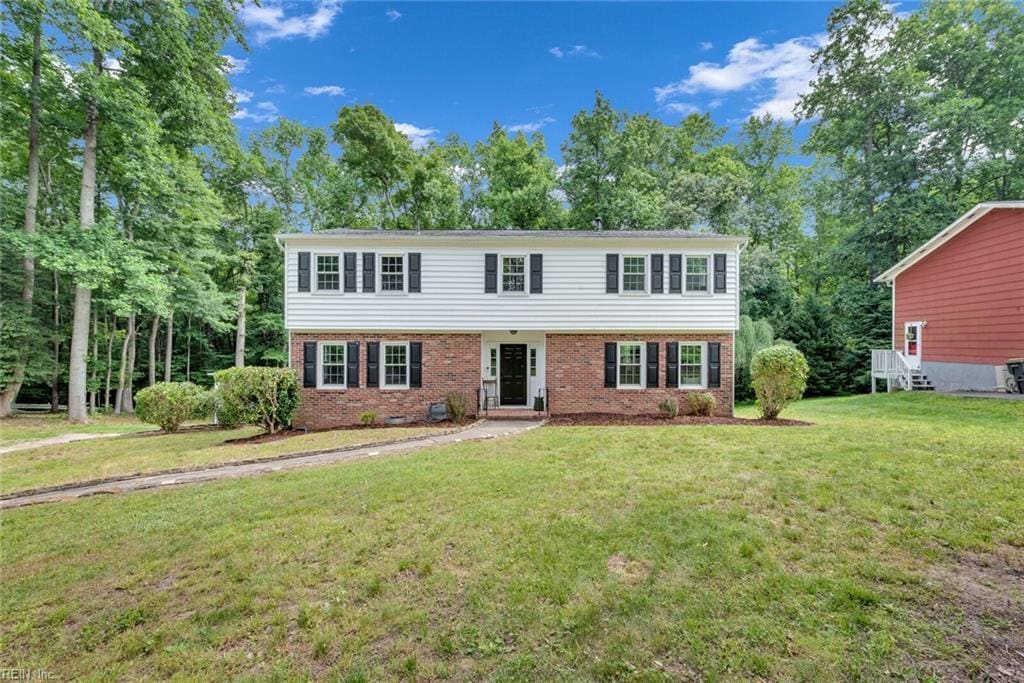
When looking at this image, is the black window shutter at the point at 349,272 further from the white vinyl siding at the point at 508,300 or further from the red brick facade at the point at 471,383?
the red brick facade at the point at 471,383

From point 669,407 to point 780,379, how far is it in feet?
8.96

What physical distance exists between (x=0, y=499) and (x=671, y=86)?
91.4 feet

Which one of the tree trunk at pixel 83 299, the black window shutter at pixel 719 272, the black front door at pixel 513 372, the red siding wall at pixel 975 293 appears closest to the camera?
the black window shutter at pixel 719 272

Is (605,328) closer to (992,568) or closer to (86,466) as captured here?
(992,568)

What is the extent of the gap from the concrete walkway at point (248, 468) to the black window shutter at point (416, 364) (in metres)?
3.00

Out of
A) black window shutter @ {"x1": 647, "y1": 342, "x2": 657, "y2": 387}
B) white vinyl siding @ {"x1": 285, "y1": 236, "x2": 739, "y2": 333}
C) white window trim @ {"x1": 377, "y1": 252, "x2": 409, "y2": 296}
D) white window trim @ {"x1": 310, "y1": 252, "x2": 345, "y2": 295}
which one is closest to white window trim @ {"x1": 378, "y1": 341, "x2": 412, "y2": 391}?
white vinyl siding @ {"x1": 285, "y1": 236, "x2": 739, "y2": 333}

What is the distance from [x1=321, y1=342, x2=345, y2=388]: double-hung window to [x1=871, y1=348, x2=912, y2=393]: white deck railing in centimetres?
1964

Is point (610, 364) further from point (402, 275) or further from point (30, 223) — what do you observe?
point (30, 223)

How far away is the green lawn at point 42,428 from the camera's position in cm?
1180

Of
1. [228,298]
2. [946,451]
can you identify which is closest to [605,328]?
[946,451]

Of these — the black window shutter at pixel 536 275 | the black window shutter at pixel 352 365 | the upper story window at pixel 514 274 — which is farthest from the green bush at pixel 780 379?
the black window shutter at pixel 352 365

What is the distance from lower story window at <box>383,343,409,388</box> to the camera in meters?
12.8

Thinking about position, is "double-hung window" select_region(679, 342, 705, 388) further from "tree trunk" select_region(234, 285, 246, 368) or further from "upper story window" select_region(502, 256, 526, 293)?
"tree trunk" select_region(234, 285, 246, 368)

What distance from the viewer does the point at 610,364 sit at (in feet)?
42.0
